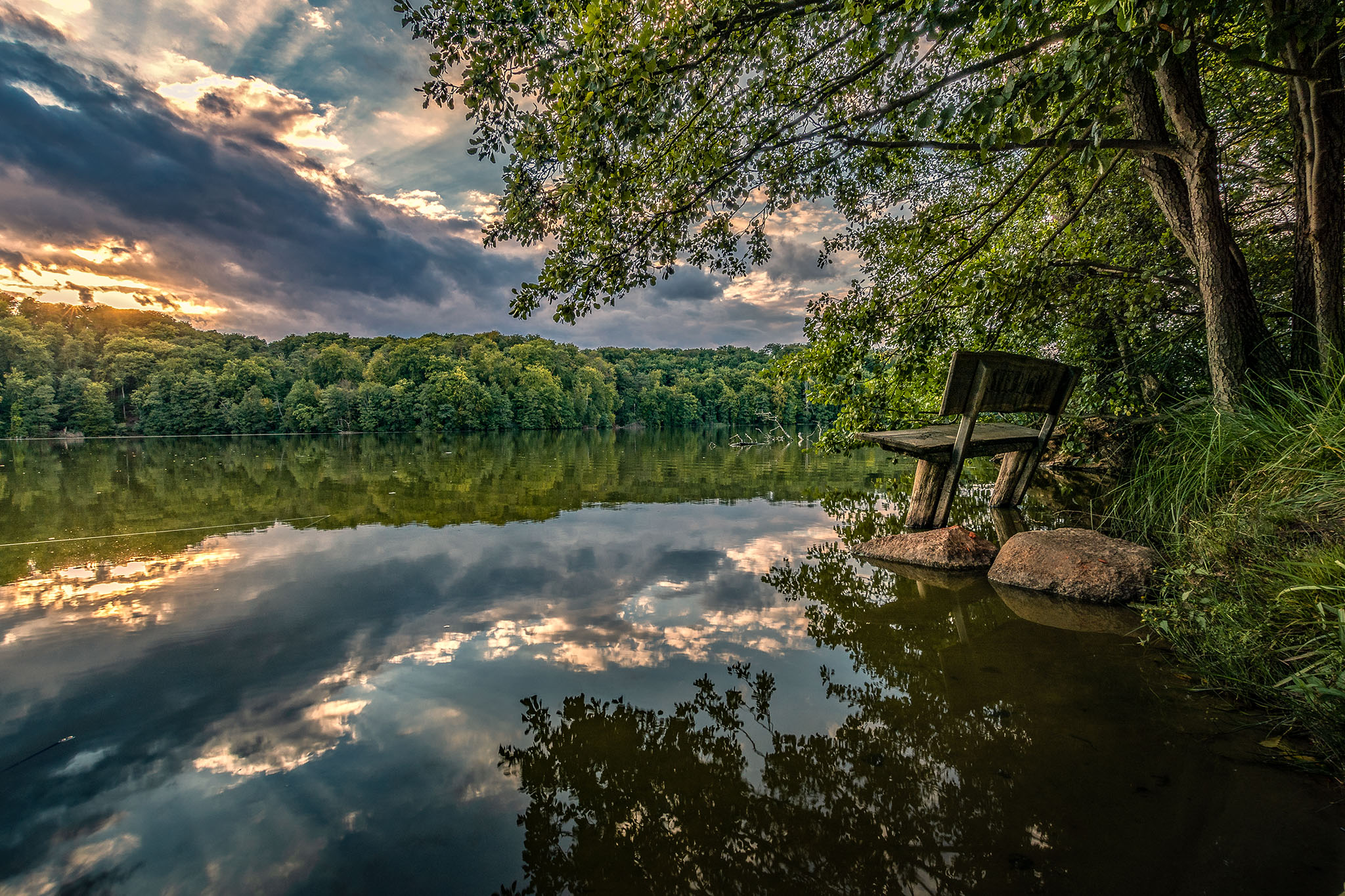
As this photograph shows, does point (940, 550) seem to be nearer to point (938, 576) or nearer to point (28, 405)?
point (938, 576)

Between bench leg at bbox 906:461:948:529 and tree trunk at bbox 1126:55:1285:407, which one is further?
bench leg at bbox 906:461:948:529

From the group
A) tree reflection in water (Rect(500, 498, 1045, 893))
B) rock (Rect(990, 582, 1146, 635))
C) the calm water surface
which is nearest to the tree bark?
rock (Rect(990, 582, 1146, 635))

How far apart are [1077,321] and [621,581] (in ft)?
23.9

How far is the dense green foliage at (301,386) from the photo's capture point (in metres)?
57.4

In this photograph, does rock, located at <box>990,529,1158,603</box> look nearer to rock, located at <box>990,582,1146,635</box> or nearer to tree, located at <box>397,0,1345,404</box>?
rock, located at <box>990,582,1146,635</box>

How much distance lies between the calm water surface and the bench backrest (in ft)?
6.61

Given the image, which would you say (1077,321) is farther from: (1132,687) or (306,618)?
(306,618)

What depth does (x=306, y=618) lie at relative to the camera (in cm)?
454

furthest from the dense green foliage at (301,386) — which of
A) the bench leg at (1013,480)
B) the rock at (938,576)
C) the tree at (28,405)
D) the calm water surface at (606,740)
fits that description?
the calm water surface at (606,740)

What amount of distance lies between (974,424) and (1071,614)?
252cm

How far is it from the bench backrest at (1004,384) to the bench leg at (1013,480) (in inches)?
63.4

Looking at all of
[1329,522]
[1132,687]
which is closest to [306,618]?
[1132,687]

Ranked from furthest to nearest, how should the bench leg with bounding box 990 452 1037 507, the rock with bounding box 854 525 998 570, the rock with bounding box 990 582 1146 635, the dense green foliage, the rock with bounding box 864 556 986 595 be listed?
the dense green foliage, the bench leg with bounding box 990 452 1037 507, the rock with bounding box 854 525 998 570, the rock with bounding box 864 556 986 595, the rock with bounding box 990 582 1146 635

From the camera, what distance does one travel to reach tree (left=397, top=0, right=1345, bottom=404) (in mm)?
3293
